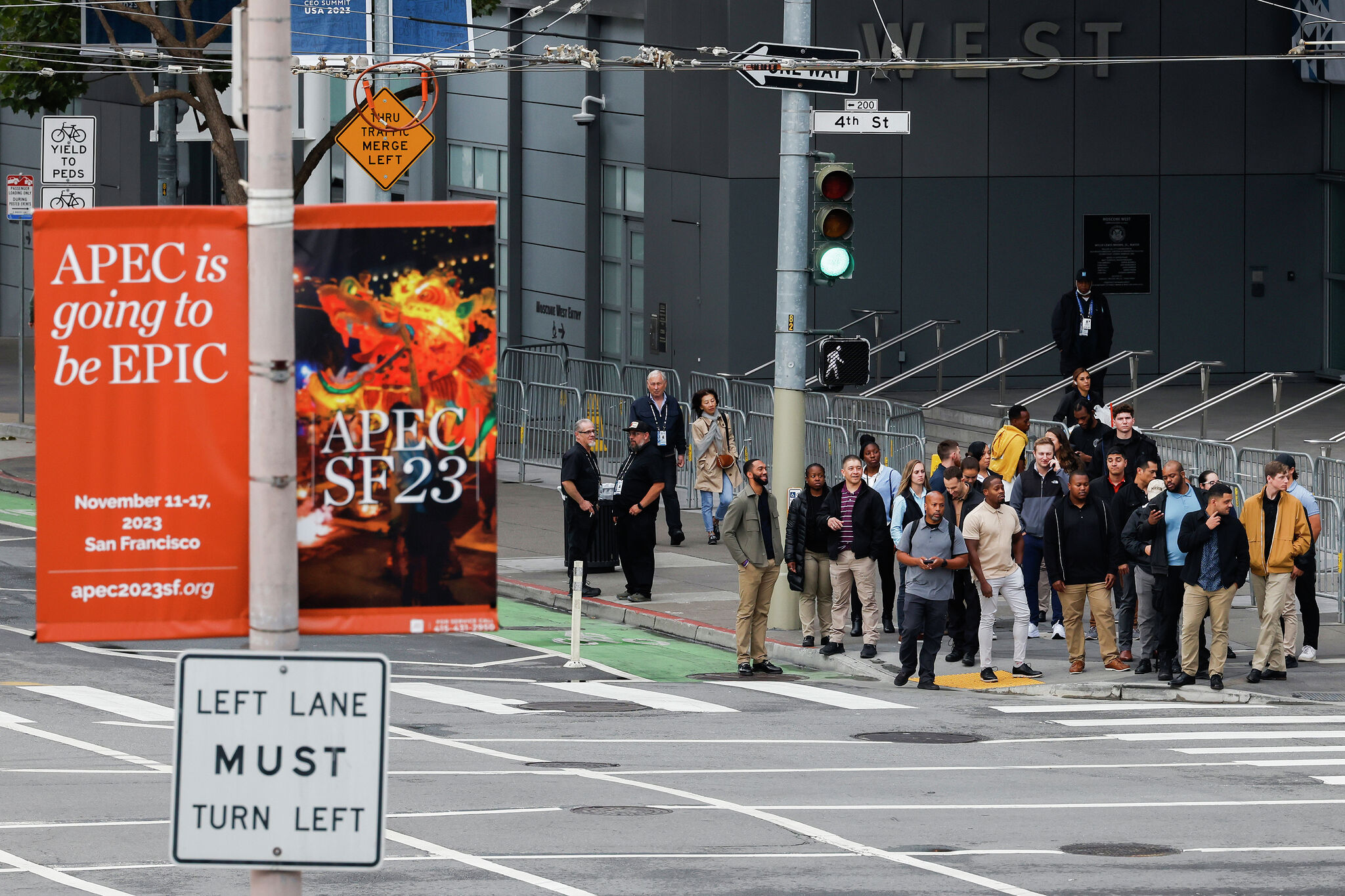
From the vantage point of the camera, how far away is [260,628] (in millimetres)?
5840

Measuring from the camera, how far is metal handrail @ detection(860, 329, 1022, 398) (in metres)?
30.5

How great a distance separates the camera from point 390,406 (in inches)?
248

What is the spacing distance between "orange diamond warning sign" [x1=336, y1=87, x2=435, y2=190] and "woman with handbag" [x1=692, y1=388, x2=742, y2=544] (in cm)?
421

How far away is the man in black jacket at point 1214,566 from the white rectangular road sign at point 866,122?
14.0 ft

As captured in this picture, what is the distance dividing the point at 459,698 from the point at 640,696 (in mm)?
1474

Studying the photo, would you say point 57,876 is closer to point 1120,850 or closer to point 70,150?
point 1120,850

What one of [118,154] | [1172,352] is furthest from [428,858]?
[118,154]

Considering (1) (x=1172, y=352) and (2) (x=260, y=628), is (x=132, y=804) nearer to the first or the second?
(2) (x=260, y=628)

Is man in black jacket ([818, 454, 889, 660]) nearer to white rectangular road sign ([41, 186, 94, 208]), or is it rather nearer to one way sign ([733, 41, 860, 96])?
one way sign ([733, 41, 860, 96])

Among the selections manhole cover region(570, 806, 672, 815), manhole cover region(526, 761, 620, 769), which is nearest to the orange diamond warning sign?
manhole cover region(526, 761, 620, 769)

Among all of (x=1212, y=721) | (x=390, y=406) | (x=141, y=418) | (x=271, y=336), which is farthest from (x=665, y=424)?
(x=271, y=336)

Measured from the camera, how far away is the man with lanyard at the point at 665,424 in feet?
76.3

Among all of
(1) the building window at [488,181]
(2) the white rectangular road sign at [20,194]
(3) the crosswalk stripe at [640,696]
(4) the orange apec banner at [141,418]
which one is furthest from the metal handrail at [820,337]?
(4) the orange apec banner at [141,418]

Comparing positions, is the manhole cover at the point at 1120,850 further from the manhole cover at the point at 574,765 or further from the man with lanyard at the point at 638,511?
the man with lanyard at the point at 638,511
